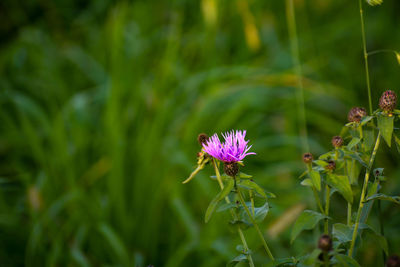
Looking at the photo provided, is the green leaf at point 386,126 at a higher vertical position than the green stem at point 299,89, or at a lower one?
lower

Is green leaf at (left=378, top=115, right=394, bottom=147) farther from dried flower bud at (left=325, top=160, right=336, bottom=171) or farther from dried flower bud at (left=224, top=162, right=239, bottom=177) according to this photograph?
dried flower bud at (left=224, top=162, right=239, bottom=177)

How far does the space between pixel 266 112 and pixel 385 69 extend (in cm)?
66

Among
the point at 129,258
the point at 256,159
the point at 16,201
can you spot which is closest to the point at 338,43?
the point at 256,159

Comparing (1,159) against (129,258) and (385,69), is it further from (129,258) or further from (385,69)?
(385,69)

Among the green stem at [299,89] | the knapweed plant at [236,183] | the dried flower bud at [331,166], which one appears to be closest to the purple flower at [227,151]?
the knapweed plant at [236,183]

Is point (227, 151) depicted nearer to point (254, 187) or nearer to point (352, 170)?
point (254, 187)

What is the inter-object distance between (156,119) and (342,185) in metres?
1.02

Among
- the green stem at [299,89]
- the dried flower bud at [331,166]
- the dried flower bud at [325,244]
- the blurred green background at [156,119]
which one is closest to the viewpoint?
the dried flower bud at [325,244]

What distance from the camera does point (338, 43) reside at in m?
2.15

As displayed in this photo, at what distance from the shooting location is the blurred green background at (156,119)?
1.31 meters

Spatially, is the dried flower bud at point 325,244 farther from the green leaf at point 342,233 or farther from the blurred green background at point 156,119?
the blurred green background at point 156,119

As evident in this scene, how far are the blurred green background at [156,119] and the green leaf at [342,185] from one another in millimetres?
627

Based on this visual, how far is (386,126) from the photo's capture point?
52 cm

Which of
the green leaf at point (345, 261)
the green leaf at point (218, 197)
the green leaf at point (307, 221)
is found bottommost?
the green leaf at point (345, 261)
